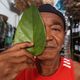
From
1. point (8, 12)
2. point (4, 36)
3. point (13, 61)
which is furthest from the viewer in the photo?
point (8, 12)

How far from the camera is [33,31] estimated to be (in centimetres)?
48

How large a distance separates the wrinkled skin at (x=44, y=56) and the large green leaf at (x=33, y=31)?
0.06ft

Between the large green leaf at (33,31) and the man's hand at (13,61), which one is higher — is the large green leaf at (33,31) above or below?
above

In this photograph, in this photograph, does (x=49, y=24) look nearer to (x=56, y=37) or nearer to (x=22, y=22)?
(x=56, y=37)

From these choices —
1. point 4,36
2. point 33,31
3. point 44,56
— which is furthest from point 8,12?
point 33,31

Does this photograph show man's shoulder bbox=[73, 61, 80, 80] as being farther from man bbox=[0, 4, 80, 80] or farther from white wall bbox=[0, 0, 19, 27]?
white wall bbox=[0, 0, 19, 27]

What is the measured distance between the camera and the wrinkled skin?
414 millimetres

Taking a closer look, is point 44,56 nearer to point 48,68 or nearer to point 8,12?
point 48,68

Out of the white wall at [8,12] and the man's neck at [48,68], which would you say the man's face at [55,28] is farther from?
the white wall at [8,12]

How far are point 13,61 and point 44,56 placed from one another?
40 centimetres

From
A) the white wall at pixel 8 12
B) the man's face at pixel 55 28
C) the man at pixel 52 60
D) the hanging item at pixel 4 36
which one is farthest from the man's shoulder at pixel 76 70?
the white wall at pixel 8 12

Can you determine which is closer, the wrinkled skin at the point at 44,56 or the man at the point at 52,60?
the wrinkled skin at the point at 44,56

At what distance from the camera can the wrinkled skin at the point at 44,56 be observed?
414 mm

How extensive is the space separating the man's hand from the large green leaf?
2cm
